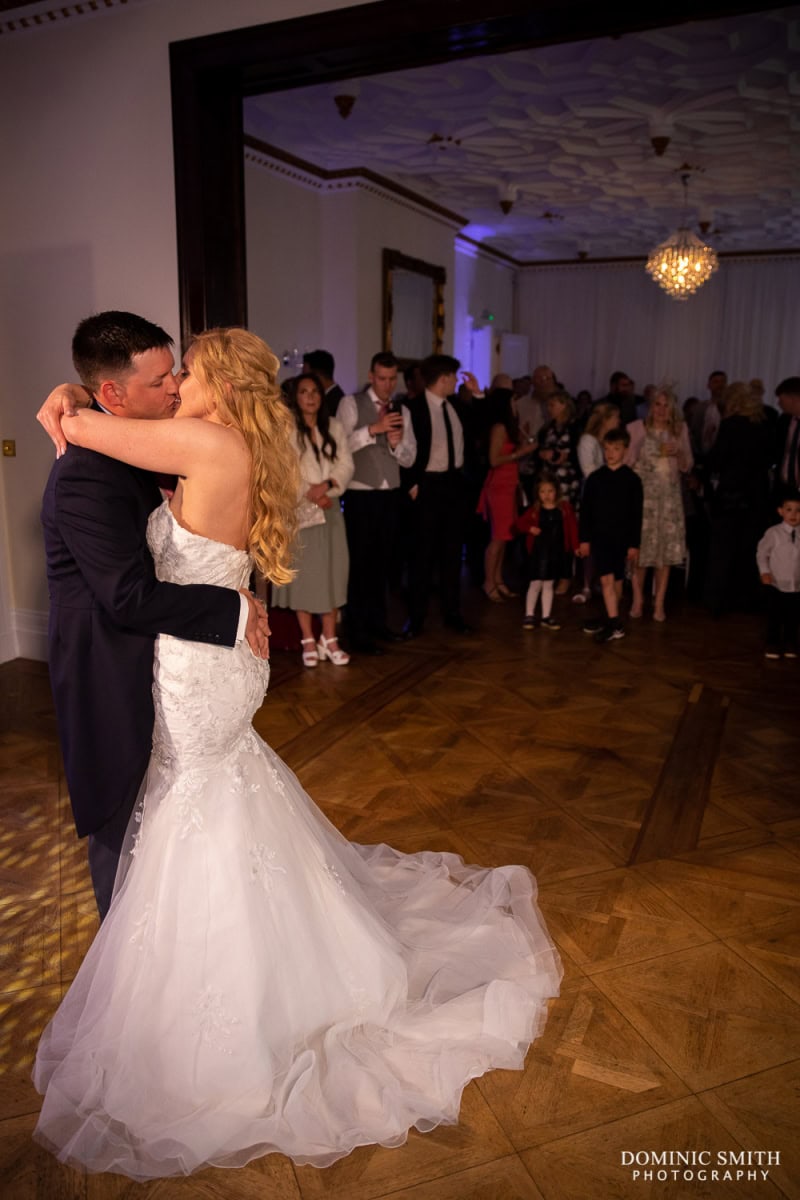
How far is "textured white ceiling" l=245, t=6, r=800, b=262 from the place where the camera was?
536 centimetres

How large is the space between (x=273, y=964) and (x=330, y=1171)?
0.40m

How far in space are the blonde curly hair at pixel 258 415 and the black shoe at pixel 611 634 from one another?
12.9ft

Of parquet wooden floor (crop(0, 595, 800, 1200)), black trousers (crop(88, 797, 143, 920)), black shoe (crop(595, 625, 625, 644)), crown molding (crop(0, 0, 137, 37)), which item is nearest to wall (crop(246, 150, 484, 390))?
crown molding (crop(0, 0, 137, 37))

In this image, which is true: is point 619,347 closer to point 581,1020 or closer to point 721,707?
point 721,707


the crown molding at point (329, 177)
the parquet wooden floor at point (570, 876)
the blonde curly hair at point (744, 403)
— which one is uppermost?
the crown molding at point (329, 177)

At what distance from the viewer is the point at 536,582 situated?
233 inches

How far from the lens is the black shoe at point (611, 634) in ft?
18.4

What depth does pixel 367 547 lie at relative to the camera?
5.25 metres

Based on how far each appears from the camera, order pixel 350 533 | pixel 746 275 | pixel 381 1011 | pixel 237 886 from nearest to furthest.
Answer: pixel 237 886
pixel 381 1011
pixel 350 533
pixel 746 275

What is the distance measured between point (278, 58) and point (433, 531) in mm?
2726

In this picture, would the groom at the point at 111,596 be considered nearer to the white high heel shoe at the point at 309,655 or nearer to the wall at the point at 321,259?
the white high heel shoe at the point at 309,655

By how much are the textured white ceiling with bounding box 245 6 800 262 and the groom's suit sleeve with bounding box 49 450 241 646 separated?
4654 mm

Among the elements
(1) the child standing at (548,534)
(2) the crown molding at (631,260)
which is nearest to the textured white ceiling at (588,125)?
(2) the crown molding at (631,260)

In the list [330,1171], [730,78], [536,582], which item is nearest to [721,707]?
[536,582]
